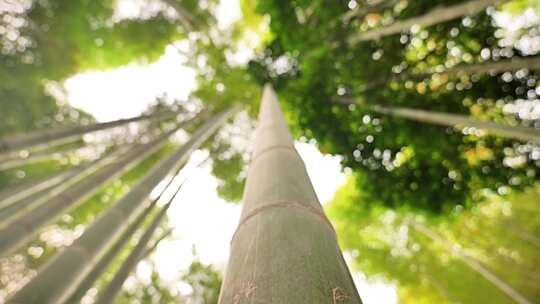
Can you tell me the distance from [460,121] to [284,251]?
5.65 m

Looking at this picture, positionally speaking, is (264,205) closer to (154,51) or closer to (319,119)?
(319,119)

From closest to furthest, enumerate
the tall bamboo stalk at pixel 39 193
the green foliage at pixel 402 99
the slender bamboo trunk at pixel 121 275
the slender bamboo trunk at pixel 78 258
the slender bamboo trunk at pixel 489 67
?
the slender bamboo trunk at pixel 78 258 → the slender bamboo trunk at pixel 121 275 → the tall bamboo stalk at pixel 39 193 → the slender bamboo trunk at pixel 489 67 → the green foliage at pixel 402 99

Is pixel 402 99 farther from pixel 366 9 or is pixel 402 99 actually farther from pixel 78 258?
pixel 78 258

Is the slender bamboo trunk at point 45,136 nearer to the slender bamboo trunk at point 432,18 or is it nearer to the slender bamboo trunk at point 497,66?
the slender bamboo trunk at point 432,18

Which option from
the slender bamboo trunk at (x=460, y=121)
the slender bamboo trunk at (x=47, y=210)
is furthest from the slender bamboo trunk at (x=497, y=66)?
the slender bamboo trunk at (x=47, y=210)

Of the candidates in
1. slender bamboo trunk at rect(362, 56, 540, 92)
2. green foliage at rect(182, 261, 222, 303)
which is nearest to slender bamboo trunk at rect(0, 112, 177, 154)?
green foliage at rect(182, 261, 222, 303)

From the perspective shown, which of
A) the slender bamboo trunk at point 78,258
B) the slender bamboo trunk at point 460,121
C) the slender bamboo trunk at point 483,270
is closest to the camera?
the slender bamboo trunk at point 78,258

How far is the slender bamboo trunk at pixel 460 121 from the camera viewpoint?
5.19 m

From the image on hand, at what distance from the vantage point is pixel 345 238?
1221 centimetres

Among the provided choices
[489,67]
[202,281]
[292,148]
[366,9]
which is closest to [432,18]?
[489,67]

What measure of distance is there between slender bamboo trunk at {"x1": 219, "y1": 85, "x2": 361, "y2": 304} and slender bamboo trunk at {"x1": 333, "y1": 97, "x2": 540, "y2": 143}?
4.87 meters

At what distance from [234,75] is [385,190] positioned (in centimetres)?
573

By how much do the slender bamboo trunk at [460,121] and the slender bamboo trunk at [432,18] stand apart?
1341 millimetres

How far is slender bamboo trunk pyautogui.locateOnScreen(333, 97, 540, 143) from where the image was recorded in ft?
17.0
